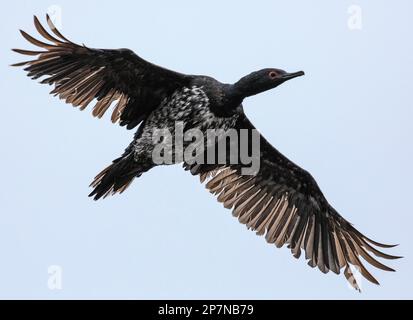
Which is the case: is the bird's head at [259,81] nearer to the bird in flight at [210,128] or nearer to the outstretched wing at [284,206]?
the bird in flight at [210,128]

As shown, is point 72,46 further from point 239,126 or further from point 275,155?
point 275,155

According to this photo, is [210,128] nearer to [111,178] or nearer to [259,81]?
[259,81]

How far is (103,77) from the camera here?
49.1 ft

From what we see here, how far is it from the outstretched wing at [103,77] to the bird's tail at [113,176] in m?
0.62

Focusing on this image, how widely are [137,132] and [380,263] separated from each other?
15.3ft

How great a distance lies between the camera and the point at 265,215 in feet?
55.8

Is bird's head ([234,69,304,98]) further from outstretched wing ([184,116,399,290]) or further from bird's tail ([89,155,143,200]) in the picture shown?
bird's tail ([89,155,143,200])

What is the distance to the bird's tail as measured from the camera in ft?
50.1

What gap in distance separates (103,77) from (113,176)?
163 cm

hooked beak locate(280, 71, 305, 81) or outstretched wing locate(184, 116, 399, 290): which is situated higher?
hooked beak locate(280, 71, 305, 81)

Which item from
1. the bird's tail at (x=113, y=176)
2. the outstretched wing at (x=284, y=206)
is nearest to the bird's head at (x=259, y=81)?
the outstretched wing at (x=284, y=206)

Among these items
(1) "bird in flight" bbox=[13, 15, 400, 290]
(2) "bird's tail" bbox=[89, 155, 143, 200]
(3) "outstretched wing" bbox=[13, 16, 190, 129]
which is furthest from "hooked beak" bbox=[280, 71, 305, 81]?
(2) "bird's tail" bbox=[89, 155, 143, 200]

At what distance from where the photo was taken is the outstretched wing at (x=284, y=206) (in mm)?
16578

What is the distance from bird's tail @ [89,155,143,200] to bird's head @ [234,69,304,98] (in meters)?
2.13
